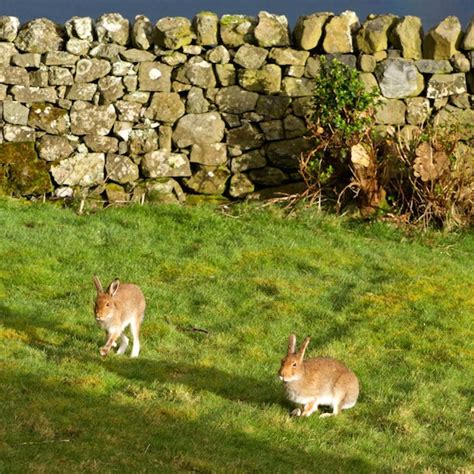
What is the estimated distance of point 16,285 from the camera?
15.6m

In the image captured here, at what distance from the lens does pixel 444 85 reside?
2302 cm

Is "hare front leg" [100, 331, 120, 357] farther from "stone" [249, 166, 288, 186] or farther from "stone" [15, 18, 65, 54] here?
"stone" [15, 18, 65, 54]

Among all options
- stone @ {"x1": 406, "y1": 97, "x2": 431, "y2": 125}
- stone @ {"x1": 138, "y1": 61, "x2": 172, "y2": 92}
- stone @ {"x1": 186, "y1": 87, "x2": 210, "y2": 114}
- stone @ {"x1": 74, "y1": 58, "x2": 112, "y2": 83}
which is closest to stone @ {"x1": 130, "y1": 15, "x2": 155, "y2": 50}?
stone @ {"x1": 138, "y1": 61, "x2": 172, "y2": 92}

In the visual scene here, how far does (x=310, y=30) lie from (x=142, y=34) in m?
4.08

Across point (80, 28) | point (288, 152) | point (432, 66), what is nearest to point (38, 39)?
point (80, 28)

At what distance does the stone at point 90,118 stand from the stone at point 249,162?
10.4ft

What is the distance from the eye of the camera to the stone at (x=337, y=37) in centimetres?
2294

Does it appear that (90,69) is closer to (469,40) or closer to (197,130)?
(197,130)

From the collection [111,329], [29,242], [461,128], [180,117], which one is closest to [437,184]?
[461,128]

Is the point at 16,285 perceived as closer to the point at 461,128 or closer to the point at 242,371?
the point at 242,371

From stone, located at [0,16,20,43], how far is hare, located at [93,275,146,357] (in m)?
12.6

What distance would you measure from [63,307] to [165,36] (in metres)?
10.3

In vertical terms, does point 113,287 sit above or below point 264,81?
below

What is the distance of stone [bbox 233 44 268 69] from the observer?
23.0 meters
